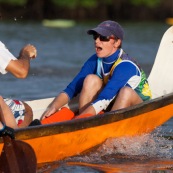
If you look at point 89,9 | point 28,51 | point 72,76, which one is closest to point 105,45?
point 28,51

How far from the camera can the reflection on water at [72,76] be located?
25.6 feet

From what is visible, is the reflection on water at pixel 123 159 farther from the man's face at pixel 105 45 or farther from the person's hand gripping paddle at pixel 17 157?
the man's face at pixel 105 45

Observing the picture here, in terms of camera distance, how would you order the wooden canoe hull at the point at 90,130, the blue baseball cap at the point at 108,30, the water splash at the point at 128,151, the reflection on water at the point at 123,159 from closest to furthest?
the wooden canoe hull at the point at 90,130
the reflection on water at the point at 123,159
the water splash at the point at 128,151
the blue baseball cap at the point at 108,30

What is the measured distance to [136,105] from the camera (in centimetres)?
785

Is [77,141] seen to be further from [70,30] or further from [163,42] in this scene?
[70,30]

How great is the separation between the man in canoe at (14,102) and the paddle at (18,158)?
0.12 m

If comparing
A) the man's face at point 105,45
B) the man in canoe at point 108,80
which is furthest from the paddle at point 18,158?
the man's face at point 105,45

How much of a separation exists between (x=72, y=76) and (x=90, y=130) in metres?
8.48

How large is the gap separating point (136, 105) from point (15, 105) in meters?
1.13

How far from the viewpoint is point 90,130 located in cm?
751

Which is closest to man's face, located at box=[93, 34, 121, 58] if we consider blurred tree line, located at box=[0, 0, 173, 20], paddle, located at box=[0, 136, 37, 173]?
paddle, located at box=[0, 136, 37, 173]

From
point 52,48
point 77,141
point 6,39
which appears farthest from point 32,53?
point 6,39

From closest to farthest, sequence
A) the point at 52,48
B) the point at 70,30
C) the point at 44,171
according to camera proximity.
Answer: the point at 44,171 → the point at 52,48 → the point at 70,30

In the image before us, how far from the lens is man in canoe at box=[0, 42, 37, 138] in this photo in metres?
6.86
